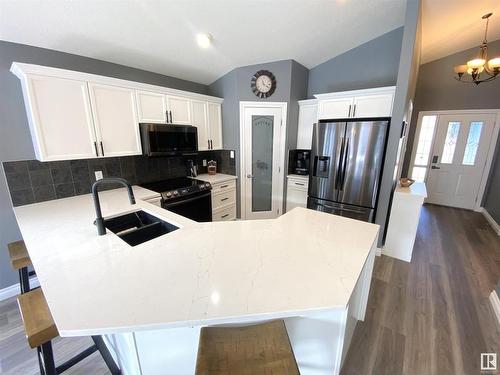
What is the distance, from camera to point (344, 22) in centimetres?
260

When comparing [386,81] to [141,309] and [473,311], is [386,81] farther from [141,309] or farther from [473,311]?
[141,309]

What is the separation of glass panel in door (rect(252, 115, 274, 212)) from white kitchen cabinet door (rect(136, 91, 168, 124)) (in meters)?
1.44

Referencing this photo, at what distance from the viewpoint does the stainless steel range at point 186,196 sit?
264 cm

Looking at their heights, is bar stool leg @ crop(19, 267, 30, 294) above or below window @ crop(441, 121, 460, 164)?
below

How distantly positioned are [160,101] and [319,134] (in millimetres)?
2216

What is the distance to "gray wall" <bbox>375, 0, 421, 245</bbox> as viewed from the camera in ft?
7.47

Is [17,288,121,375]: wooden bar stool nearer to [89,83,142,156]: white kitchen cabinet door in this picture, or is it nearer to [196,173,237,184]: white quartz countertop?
[89,83,142,156]: white kitchen cabinet door

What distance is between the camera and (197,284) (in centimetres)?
94

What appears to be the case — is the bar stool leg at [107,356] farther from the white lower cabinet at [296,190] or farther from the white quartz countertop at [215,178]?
the white lower cabinet at [296,190]

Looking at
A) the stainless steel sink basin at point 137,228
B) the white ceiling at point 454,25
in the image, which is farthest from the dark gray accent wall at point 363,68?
the stainless steel sink basin at point 137,228

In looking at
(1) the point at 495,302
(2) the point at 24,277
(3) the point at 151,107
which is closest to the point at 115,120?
(3) the point at 151,107

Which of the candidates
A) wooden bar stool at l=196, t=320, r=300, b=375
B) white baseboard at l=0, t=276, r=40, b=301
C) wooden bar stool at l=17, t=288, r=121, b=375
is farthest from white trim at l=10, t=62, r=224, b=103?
wooden bar stool at l=196, t=320, r=300, b=375

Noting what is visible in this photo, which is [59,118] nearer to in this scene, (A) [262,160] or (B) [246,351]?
(B) [246,351]

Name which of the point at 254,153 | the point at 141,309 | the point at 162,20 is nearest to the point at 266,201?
the point at 254,153
